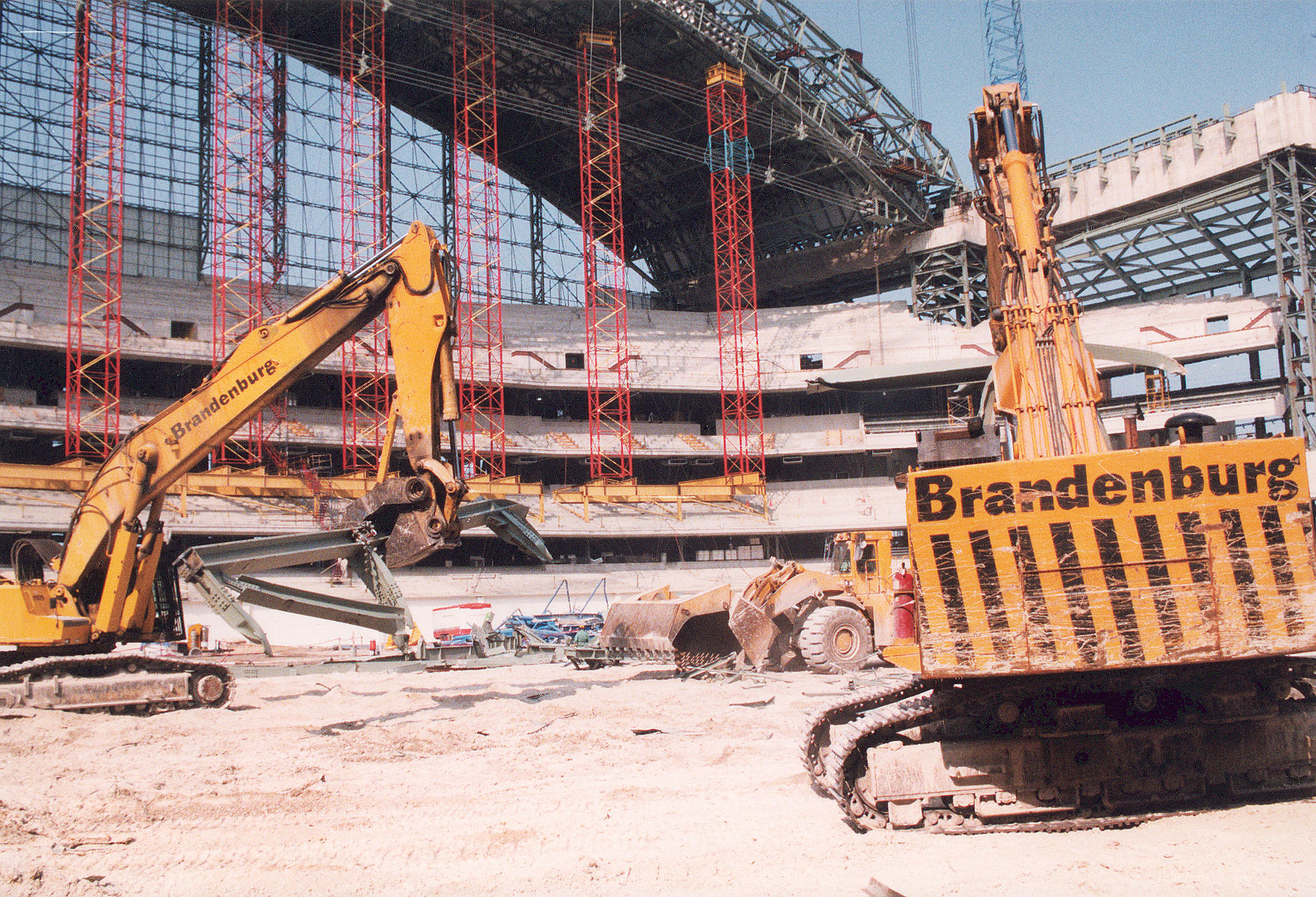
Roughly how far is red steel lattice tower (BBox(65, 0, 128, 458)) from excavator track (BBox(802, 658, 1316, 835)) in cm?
4067

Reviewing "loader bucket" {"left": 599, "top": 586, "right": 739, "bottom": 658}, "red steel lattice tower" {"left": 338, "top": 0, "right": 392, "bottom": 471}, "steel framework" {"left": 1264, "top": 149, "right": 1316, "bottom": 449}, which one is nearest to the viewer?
"loader bucket" {"left": 599, "top": 586, "right": 739, "bottom": 658}

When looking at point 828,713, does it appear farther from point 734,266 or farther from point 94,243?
point 94,243

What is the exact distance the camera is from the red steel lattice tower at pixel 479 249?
46969 millimetres

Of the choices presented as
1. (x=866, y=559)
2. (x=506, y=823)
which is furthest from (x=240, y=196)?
(x=506, y=823)

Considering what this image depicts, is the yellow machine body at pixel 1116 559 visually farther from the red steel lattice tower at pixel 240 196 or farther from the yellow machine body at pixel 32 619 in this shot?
the red steel lattice tower at pixel 240 196

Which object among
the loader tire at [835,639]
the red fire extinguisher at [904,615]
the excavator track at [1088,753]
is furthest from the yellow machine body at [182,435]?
the loader tire at [835,639]

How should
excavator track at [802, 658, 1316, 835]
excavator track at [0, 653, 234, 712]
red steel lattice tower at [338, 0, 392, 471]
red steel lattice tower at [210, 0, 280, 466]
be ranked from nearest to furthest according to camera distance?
1. excavator track at [802, 658, 1316, 835]
2. excavator track at [0, 653, 234, 712]
3. red steel lattice tower at [210, 0, 280, 466]
4. red steel lattice tower at [338, 0, 392, 471]

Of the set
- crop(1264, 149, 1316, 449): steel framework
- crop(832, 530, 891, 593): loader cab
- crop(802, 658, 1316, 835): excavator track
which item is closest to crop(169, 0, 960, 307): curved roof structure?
crop(1264, 149, 1316, 449): steel framework

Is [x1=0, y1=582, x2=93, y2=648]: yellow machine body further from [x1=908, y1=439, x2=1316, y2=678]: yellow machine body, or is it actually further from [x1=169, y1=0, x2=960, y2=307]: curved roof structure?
[x1=169, y1=0, x2=960, y2=307]: curved roof structure

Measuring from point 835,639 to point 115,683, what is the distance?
38.5ft

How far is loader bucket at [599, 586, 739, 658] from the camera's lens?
1845 centimetres

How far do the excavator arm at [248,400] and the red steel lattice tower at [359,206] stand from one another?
30.4 metres

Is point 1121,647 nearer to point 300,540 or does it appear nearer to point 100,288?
point 300,540

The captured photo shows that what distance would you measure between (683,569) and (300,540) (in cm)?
3358
